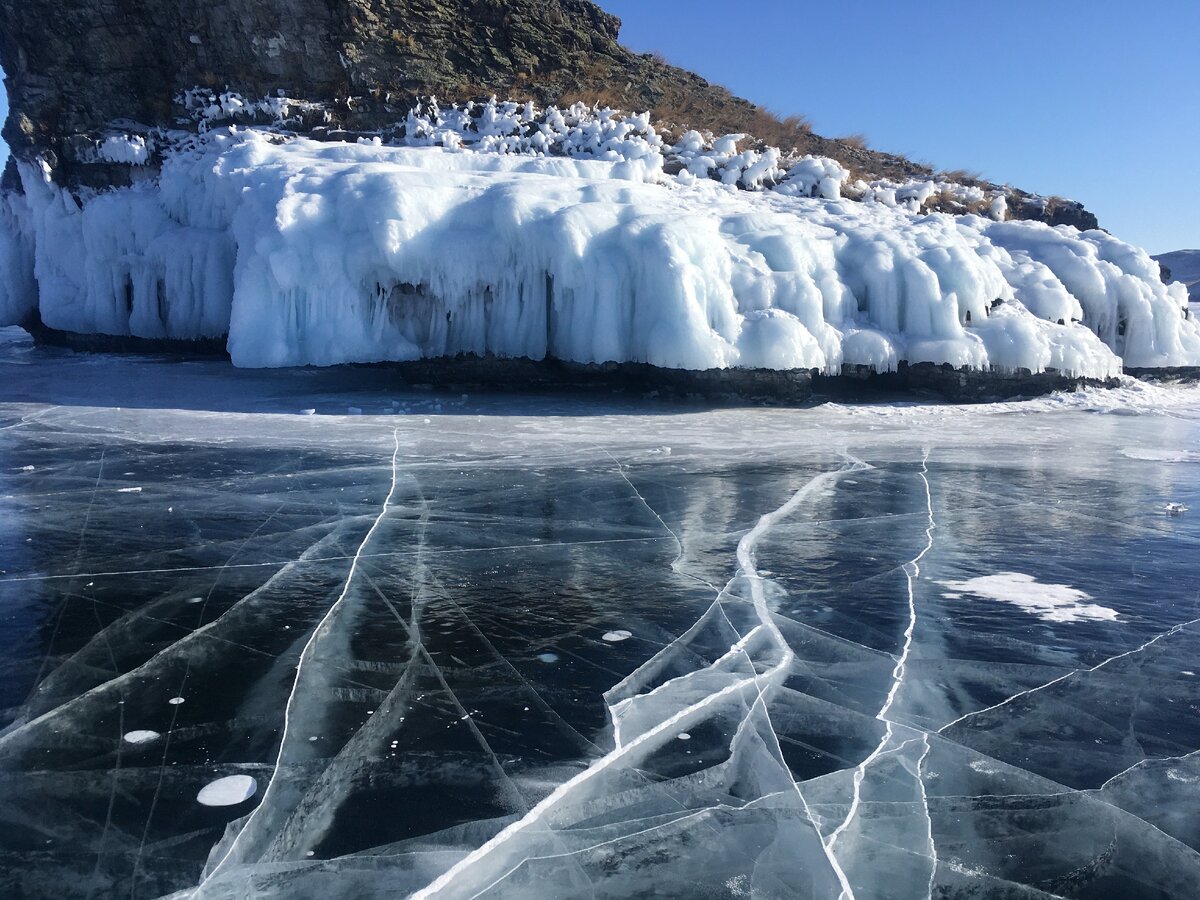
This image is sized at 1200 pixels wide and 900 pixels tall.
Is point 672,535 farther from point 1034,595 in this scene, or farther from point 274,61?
point 274,61

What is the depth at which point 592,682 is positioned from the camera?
11.8 ft

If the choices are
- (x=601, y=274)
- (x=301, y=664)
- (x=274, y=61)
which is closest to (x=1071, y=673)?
(x=301, y=664)

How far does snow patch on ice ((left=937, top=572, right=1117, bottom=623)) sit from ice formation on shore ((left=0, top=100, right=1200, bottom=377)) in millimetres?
5862

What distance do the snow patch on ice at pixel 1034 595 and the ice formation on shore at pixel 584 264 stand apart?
586 centimetres

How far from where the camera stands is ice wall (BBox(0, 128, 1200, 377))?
423 inches

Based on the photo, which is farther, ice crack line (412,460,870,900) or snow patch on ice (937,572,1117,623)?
snow patch on ice (937,572,1117,623)

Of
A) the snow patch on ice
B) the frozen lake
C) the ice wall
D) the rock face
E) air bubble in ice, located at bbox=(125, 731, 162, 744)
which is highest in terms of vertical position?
the rock face

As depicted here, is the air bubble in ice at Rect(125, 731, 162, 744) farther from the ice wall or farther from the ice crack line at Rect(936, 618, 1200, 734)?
the ice wall

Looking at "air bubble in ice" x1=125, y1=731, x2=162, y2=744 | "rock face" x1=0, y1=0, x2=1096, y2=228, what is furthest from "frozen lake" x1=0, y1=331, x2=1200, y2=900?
"rock face" x1=0, y1=0, x2=1096, y2=228

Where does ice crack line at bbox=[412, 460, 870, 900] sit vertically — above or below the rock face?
below

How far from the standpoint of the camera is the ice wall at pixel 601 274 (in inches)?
423

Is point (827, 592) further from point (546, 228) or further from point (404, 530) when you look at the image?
point (546, 228)

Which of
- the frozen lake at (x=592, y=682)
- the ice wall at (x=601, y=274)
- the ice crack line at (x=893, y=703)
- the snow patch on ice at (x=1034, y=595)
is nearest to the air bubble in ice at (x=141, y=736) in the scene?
the frozen lake at (x=592, y=682)

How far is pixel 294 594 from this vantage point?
177 inches
